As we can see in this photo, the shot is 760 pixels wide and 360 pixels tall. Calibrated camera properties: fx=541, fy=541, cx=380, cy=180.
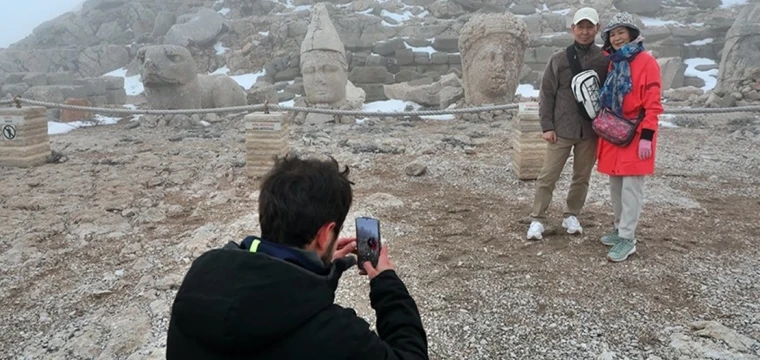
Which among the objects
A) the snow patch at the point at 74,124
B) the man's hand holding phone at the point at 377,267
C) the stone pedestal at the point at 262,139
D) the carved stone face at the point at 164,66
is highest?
the carved stone face at the point at 164,66

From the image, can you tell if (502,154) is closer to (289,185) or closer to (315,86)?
(315,86)

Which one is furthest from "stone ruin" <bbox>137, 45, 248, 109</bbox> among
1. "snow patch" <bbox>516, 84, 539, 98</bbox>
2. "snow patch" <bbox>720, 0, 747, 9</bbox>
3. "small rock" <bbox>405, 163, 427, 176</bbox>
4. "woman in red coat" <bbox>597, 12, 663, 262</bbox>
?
"snow patch" <bbox>720, 0, 747, 9</bbox>

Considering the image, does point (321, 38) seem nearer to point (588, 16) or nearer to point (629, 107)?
point (588, 16)

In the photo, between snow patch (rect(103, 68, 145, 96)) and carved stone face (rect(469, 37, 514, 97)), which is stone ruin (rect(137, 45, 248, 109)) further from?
snow patch (rect(103, 68, 145, 96))

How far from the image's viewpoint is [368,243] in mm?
1598

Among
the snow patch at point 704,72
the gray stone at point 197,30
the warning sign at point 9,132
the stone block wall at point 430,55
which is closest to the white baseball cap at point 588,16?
the warning sign at point 9,132

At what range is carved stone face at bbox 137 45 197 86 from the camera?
912cm

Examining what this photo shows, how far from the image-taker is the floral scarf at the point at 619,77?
9.87 ft

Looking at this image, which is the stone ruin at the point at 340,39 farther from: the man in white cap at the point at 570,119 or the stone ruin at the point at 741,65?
the man in white cap at the point at 570,119

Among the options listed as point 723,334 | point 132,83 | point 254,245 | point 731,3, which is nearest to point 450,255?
point 723,334

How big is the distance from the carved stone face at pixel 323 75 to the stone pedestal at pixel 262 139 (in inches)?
171

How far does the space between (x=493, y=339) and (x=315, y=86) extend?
7600mm

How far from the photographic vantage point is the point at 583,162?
3486 mm

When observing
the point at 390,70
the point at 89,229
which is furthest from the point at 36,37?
the point at 89,229
